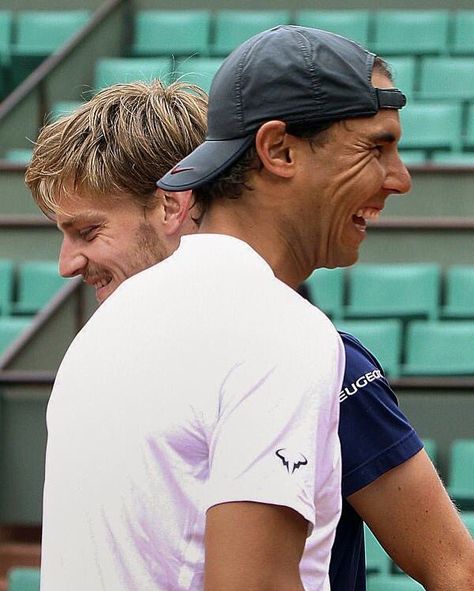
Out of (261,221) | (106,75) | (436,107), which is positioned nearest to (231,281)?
(261,221)

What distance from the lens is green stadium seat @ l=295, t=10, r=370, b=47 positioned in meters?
8.62

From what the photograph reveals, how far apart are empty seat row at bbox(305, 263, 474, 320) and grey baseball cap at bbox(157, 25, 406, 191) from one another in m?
4.69

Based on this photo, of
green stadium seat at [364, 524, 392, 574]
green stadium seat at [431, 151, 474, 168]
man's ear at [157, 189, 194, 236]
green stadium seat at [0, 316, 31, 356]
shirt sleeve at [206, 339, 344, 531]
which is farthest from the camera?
green stadium seat at [431, 151, 474, 168]

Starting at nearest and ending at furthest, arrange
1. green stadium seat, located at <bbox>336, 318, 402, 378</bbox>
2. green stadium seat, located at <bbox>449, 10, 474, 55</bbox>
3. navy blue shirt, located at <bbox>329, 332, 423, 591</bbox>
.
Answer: navy blue shirt, located at <bbox>329, 332, 423, 591</bbox>, green stadium seat, located at <bbox>336, 318, 402, 378</bbox>, green stadium seat, located at <bbox>449, 10, 474, 55</bbox>

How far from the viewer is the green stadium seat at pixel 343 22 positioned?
862 centimetres

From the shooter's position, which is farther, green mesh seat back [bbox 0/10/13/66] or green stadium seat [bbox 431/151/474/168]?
green mesh seat back [bbox 0/10/13/66]

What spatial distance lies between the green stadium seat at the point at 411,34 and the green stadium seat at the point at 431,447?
171 inches

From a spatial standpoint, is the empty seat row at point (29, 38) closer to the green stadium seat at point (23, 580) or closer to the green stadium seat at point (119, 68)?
the green stadium seat at point (119, 68)

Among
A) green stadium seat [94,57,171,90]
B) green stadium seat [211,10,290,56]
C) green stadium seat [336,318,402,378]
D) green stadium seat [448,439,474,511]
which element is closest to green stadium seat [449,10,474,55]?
green stadium seat [211,10,290,56]

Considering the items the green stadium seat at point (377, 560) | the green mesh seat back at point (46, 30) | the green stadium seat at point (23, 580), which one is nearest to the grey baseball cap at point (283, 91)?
the green stadium seat at point (23, 580)

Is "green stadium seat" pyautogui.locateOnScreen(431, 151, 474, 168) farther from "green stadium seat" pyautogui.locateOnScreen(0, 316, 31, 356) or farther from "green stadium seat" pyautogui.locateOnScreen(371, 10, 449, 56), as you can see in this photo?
"green stadium seat" pyautogui.locateOnScreen(0, 316, 31, 356)

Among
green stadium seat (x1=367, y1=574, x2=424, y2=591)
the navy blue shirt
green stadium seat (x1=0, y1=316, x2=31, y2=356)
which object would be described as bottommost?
green stadium seat (x1=367, y1=574, x2=424, y2=591)

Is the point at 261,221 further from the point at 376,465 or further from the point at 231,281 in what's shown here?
the point at 376,465

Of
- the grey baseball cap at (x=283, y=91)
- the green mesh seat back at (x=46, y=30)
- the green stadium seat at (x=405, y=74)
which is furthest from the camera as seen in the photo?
the green mesh seat back at (x=46, y=30)
